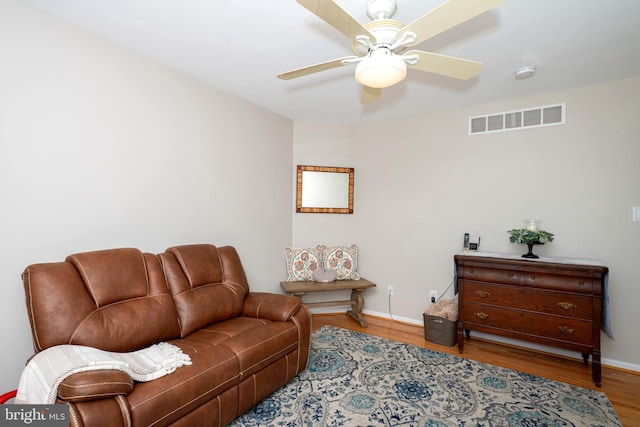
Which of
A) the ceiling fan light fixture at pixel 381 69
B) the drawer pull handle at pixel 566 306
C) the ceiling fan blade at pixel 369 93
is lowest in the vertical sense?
the drawer pull handle at pixel 566 306

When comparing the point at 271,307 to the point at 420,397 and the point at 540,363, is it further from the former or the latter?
the point at 540,363

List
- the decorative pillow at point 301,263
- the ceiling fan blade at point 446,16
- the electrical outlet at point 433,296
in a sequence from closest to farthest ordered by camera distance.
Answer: the ceiling fan blade at point 446,16
the electrical outlet at point 433,296
the decorative pillow at point 301,263

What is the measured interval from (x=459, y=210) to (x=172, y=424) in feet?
10.5

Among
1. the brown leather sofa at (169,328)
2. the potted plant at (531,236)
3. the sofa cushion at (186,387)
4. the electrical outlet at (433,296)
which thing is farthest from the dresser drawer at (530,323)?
the sofa cushion at (186,387)

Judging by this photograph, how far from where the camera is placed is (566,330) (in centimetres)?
256

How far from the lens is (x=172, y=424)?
1.55 m

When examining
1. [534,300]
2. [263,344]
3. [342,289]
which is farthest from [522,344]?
[263,344]

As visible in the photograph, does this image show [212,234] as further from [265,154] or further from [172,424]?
[172,424]

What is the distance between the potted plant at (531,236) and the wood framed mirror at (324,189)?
191 centimetres

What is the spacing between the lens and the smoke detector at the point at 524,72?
251 cm

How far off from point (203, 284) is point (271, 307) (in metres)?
0.57

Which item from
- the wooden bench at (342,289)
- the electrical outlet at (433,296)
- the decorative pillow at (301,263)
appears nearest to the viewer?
the wooden bench at (342,289)

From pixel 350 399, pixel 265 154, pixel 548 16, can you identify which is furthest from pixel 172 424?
pixel 548 16

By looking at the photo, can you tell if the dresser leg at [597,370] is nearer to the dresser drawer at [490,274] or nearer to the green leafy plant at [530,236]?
the dresser drawer at [490,274]
